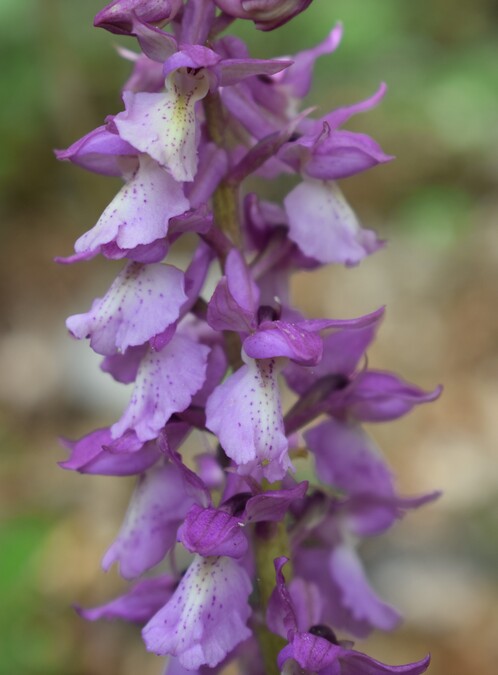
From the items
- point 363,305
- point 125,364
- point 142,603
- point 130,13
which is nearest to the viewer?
point 130,13

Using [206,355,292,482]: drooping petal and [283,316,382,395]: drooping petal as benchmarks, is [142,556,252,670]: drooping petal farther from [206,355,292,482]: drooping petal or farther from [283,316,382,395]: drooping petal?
[283,316,382,395]: drooping petal

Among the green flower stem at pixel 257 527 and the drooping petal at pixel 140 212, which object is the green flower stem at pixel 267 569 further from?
the drooping petal at pixel 140 212

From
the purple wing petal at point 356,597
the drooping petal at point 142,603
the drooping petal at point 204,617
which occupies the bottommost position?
the purple wing petal at point 356,597

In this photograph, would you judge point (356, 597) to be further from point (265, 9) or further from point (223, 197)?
point (265, 9)

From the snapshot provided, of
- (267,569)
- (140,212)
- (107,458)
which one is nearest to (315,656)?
(267,569)

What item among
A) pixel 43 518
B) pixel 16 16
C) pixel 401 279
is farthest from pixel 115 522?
pixel 16 16

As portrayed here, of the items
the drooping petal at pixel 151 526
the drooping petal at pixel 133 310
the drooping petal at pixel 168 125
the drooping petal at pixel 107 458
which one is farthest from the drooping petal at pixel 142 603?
the drooping petal at pixel 168 125

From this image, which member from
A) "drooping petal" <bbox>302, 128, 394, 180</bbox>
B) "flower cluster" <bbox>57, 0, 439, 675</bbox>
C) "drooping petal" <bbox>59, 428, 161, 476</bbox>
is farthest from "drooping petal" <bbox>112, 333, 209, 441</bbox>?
"drooping petal" <bbox>302, 128, 394, 180</bbox>
